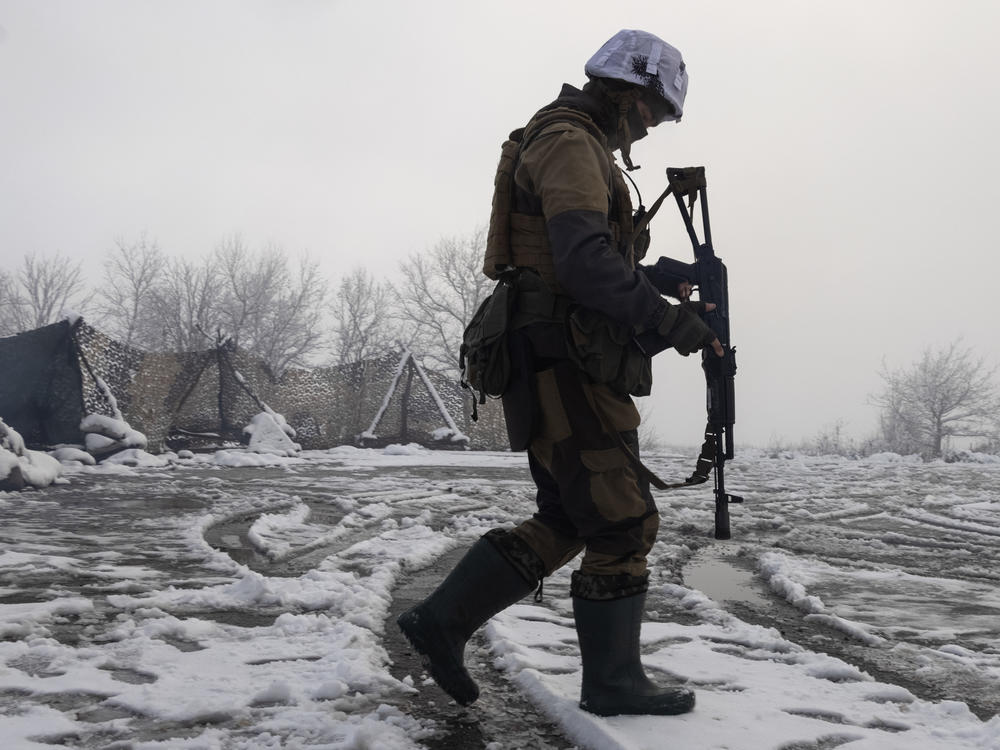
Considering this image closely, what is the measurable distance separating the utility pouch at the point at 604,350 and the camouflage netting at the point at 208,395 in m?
12.0

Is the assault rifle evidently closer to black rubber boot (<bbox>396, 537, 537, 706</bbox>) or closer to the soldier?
the soldier

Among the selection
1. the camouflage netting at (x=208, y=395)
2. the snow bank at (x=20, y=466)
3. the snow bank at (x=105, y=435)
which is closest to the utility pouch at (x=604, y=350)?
the snow bank at (x=20, y=466)

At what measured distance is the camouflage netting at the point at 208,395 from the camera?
12.0m

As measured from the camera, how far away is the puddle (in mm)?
3531

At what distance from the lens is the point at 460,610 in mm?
2023

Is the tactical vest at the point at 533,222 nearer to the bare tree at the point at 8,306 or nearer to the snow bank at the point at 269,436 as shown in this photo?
the snow bank at the point at 269,436

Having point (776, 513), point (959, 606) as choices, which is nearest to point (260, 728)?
point (959, 606)

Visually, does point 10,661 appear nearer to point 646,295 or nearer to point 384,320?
point 646,295

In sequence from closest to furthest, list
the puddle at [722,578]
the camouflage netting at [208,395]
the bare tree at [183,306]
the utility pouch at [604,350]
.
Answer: the utility pouch at [604,350] → the puddle at [722,578] → the camouflage netting at [208,395] → the bare tree at [183,306]

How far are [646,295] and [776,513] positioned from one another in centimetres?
538

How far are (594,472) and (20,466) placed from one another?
316 inches

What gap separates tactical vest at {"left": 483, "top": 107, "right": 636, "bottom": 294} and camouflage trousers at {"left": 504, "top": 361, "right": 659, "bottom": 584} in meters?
0.30

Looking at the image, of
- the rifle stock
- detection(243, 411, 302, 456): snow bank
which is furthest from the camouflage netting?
the rifle stock

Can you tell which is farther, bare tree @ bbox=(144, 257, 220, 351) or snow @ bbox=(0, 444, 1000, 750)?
bare tree @ bbox=(144, 257, 220, 351)
